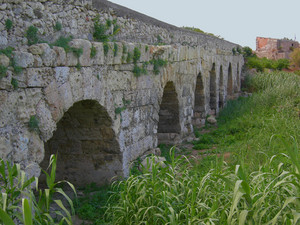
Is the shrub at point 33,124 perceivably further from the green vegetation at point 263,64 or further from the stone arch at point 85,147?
the green vegetation at point 263,64

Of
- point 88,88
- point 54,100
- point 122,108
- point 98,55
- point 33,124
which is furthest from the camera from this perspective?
point 122,108

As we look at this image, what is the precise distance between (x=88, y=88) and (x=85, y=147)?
4.56ft

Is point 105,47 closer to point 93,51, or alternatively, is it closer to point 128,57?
point 93,51

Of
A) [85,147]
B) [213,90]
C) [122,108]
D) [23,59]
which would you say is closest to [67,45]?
[23,59]

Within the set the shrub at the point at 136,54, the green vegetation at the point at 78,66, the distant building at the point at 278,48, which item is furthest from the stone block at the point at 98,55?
the distant building at the point at 278,48

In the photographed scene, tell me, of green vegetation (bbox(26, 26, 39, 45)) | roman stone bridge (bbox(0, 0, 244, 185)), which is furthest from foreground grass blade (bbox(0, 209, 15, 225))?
green vegetation (bbox(26, 26, 39, 45))

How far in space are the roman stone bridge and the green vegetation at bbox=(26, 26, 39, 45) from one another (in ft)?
0.16

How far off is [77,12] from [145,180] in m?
2.25

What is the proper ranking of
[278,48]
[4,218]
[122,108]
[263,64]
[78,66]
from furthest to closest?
[278,48] < [263,64] < [122,108] < [78,66] < [4,218]

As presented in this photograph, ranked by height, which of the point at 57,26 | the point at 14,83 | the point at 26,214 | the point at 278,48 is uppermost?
the point at 278,48

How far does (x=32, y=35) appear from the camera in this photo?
391 centimetres

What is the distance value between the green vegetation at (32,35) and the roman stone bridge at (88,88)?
5 centimetres

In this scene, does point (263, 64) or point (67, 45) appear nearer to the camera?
point (67, 45)

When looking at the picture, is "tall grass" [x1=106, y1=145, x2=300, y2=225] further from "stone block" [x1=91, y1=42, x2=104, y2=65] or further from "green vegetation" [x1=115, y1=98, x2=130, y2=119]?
"stone block" [x1=91, y1=42, x2=104, y2=65]
